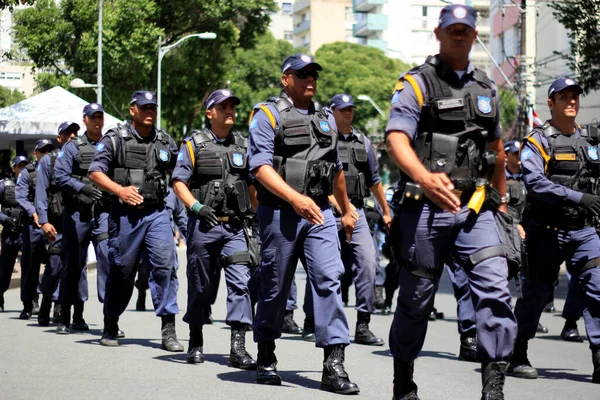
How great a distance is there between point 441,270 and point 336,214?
4.41 metres

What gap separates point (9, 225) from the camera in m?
14.1

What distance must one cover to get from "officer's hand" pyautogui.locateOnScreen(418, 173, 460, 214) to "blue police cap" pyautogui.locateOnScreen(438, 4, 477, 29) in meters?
0.87

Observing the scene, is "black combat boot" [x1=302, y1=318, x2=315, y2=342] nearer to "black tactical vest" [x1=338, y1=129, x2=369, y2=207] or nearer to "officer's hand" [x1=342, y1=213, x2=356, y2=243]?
"black tactical vest" [x1=338, y1=129, x2=369, y2=207]

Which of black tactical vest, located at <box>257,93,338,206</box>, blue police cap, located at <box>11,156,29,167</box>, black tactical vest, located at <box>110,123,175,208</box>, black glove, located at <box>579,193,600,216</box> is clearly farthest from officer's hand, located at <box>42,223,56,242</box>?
black glove, located at <box>579,193,600,216</box>

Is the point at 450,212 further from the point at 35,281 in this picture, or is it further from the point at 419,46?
the point at 419,46

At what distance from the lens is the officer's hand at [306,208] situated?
7129 mm

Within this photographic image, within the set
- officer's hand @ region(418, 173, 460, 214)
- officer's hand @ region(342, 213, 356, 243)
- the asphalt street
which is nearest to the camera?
officer's hand @ region(418, 173, 460, 214)

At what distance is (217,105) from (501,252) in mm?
3583

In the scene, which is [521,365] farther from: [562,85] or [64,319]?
[64,319]

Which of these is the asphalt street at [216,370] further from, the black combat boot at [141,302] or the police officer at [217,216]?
the black combat boot at [141,302]

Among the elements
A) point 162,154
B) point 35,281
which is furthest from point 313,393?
point 35,281

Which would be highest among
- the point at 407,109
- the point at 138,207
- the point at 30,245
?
the point at 407,109

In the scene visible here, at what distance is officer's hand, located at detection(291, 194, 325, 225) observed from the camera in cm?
713

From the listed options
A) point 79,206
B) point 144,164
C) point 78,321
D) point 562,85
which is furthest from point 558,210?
point 78,321
